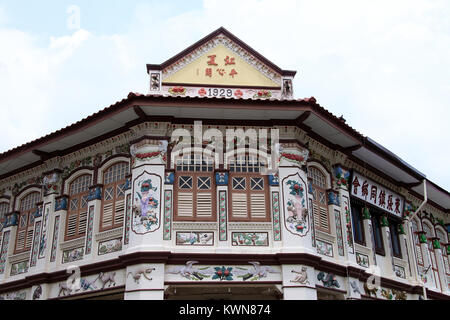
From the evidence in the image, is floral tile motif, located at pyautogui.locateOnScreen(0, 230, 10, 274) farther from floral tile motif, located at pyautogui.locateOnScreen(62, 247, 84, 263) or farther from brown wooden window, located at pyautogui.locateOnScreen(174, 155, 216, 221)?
brown wooden window, located at pyautogui.locateOnScreen(174, 155, 216, 221)

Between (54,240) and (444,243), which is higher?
(444,243)

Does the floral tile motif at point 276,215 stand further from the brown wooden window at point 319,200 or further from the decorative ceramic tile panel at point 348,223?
the decorative ceramic tile panel at point 348,223

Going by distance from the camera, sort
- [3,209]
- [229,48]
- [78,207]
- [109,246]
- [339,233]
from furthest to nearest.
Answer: [3,209] → [229,48] → [78,207] → [339,233] → [109,246]

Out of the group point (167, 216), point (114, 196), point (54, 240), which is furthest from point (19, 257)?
point (167, 216)

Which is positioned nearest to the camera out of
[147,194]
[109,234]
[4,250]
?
[147,194]

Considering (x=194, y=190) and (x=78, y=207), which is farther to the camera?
(x=78, y=207)

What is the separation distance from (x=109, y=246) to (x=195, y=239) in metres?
2.22

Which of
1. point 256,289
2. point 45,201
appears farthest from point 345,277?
point 45,201

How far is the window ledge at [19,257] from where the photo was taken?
14.1m

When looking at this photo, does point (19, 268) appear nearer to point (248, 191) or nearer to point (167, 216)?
point (167, 216)

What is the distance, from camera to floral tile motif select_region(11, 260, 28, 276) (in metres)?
14.1

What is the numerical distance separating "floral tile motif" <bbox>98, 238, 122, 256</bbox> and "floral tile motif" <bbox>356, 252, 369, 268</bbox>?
20.9 feet

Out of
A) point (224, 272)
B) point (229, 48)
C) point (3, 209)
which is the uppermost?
point (229, 48)

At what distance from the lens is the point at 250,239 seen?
11836mm
